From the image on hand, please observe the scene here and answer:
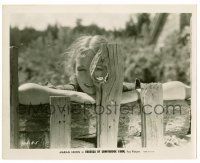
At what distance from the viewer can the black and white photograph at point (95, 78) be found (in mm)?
3516

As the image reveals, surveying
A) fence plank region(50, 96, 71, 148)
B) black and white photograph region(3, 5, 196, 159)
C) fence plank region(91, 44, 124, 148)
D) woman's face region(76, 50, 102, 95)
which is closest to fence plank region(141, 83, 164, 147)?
black and white photograph region(3, 5, 196, 159)

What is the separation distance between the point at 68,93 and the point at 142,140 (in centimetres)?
59

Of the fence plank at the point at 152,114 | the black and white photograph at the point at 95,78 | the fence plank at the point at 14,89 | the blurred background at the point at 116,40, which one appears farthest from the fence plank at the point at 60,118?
the fence plank at the point at 152,114

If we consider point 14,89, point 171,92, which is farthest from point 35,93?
point 171,92

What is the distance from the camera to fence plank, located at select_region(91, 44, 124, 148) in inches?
139

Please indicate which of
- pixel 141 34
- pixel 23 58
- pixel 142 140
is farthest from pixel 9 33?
pixel 142 140

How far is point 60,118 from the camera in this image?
3.50 meters

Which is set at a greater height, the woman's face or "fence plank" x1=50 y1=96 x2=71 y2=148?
the woman's face

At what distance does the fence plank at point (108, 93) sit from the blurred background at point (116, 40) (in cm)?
6

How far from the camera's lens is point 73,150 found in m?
3.54

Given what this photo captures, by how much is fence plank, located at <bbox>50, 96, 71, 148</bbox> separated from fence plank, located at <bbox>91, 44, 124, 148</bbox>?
0.20 metres

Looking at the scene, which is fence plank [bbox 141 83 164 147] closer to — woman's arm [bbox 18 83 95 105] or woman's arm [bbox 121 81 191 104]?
woman's arm [bbox 121 81 191 104]

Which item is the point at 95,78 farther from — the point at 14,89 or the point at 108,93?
the point at 14,89

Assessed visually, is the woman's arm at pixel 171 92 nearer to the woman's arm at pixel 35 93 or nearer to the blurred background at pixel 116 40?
the blurred background at pixel 116 40
